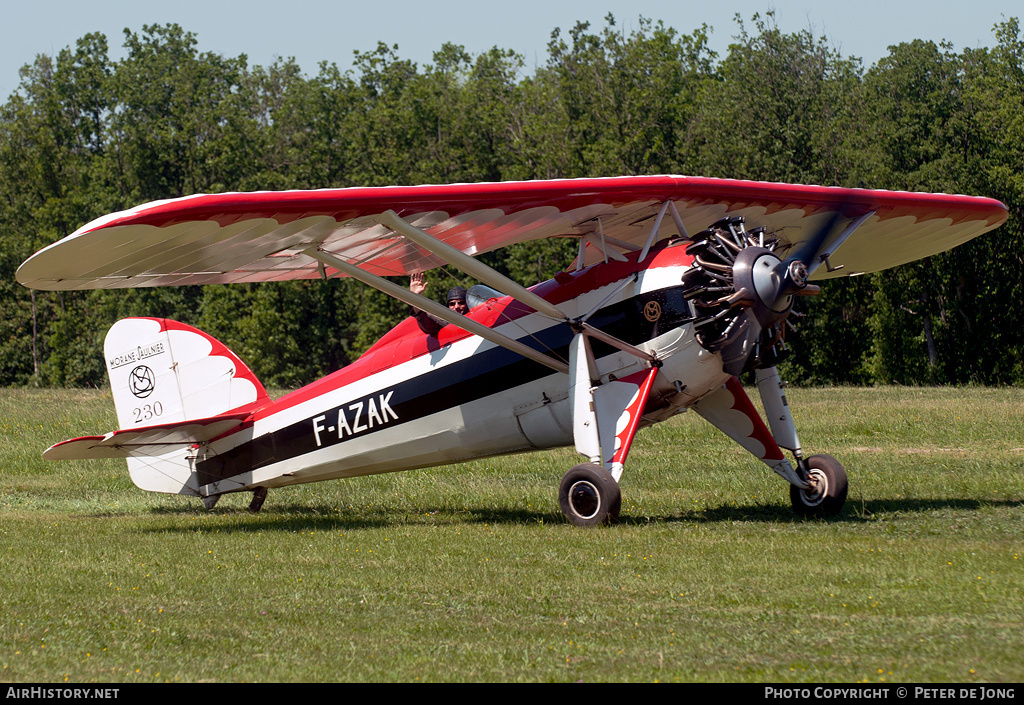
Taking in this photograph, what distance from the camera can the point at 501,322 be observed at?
37.7 feet

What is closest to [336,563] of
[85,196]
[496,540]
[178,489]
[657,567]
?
[496,540]

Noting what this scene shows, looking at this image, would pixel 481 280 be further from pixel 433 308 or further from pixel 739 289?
pixel 739 289

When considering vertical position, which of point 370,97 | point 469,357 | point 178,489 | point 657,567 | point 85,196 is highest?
point 370,97

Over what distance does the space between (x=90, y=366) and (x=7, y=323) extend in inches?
315

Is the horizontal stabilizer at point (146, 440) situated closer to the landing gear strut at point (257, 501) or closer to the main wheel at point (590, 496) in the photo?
the landing gear strut at point (257, 501)

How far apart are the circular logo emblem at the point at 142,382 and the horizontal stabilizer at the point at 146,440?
2.39ft

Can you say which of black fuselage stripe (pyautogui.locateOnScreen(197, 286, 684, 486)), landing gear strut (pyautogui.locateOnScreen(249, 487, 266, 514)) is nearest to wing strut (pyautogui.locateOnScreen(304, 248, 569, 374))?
black fuselage stripe (pyautogui.locateOnScreen(197, 286, 684, 486))

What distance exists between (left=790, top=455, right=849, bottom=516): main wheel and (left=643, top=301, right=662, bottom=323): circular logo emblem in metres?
2.58

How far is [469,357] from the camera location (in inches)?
464

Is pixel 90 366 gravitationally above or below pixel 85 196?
below

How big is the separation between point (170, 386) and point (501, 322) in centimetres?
497

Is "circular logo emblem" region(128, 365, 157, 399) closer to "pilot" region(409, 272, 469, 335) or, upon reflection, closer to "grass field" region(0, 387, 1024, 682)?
"grass field" region(0, 387, 1024, 682)

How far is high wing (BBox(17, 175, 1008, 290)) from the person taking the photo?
875 centimetres

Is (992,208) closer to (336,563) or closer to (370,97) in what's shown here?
(336,563)
